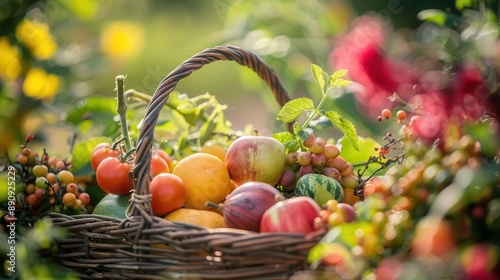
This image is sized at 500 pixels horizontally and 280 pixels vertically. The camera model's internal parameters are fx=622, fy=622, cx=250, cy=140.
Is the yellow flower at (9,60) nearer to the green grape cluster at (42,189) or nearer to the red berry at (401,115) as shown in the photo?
the green grape cluster at (42,189)

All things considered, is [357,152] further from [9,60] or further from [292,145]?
[9,60]

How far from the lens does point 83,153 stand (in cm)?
155

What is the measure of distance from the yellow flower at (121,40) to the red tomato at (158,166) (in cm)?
114

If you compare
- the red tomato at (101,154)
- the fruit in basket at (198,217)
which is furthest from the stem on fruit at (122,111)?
the fruit in basket at (198,217)

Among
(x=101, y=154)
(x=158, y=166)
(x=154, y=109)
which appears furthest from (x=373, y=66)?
(x=101, y=154)

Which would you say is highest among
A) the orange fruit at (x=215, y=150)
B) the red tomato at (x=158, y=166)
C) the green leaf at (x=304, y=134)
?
the green leaf at (x=304, y=134)

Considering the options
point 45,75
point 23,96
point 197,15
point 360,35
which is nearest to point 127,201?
point 23,96

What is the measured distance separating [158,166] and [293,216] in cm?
43

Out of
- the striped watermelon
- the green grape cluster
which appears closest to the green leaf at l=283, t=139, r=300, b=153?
the striped watermelon

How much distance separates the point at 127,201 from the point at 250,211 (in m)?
0.34

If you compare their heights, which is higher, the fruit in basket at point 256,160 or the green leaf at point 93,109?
the green leaf at point 93,109

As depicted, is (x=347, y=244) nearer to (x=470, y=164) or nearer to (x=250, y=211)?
(x=470, y=164)

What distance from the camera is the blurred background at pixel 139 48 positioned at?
152 cm

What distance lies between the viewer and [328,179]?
127cm
